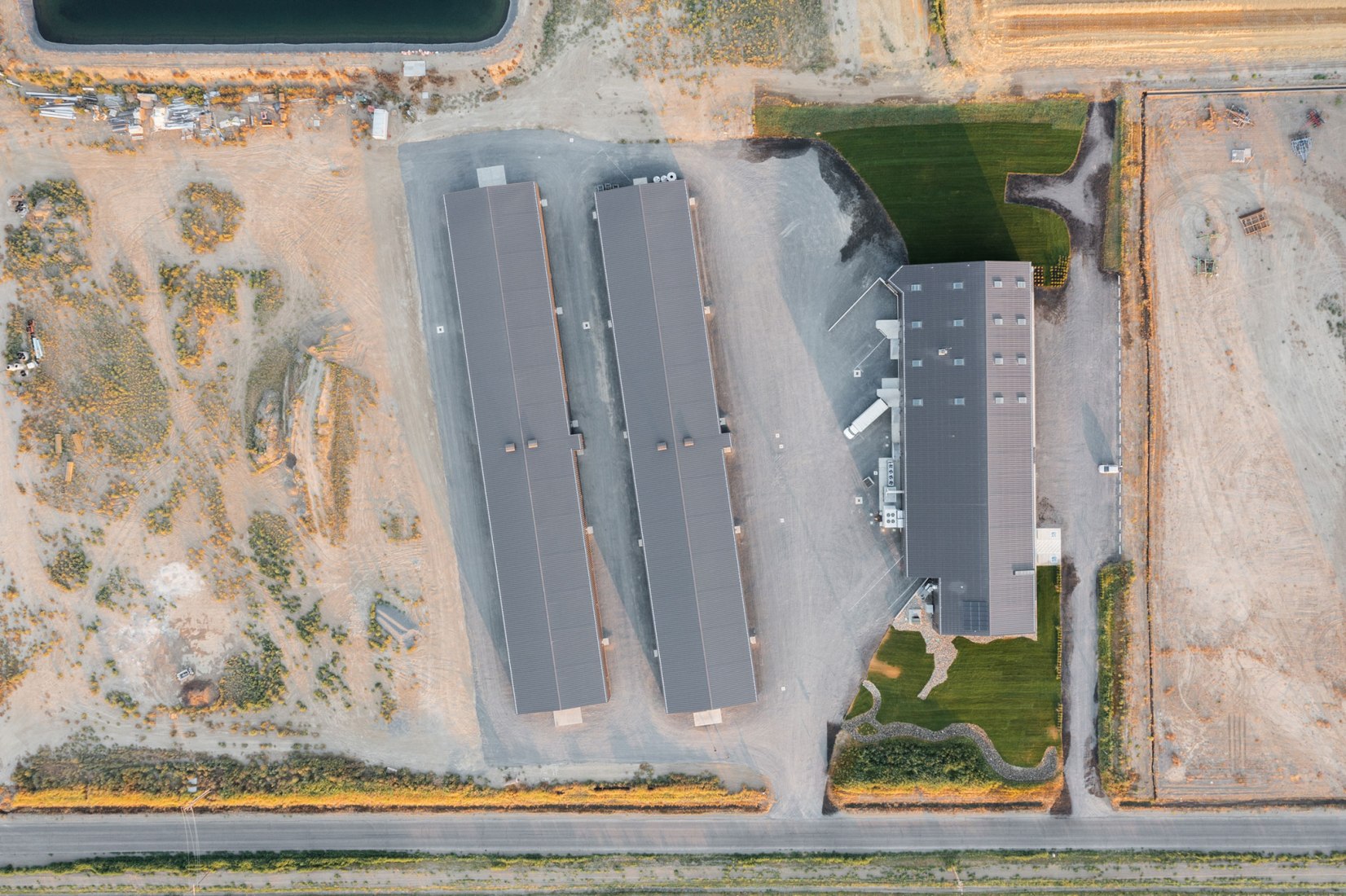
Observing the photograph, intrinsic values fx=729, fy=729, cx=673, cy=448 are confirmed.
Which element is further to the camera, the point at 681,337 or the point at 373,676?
the point at 373,676

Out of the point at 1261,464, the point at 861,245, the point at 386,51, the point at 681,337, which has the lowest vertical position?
the point at 1261,464

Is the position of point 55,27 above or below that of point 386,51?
above

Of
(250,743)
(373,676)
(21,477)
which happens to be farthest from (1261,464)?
(21,477)

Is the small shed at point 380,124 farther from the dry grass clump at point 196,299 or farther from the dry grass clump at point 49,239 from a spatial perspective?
the dry grass clump at point 49,239

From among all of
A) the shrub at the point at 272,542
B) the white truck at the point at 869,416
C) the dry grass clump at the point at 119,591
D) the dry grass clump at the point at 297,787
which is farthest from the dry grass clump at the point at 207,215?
the white truck at the point at 869,416

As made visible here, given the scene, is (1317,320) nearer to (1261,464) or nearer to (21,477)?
(1261,464)

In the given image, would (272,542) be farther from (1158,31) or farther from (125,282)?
(1158,31)

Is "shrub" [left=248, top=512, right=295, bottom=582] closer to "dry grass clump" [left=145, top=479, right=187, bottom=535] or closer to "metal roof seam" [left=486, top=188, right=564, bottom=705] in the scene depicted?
"dry grass clump" [left=145, top=479, right=187, bottom=535]
